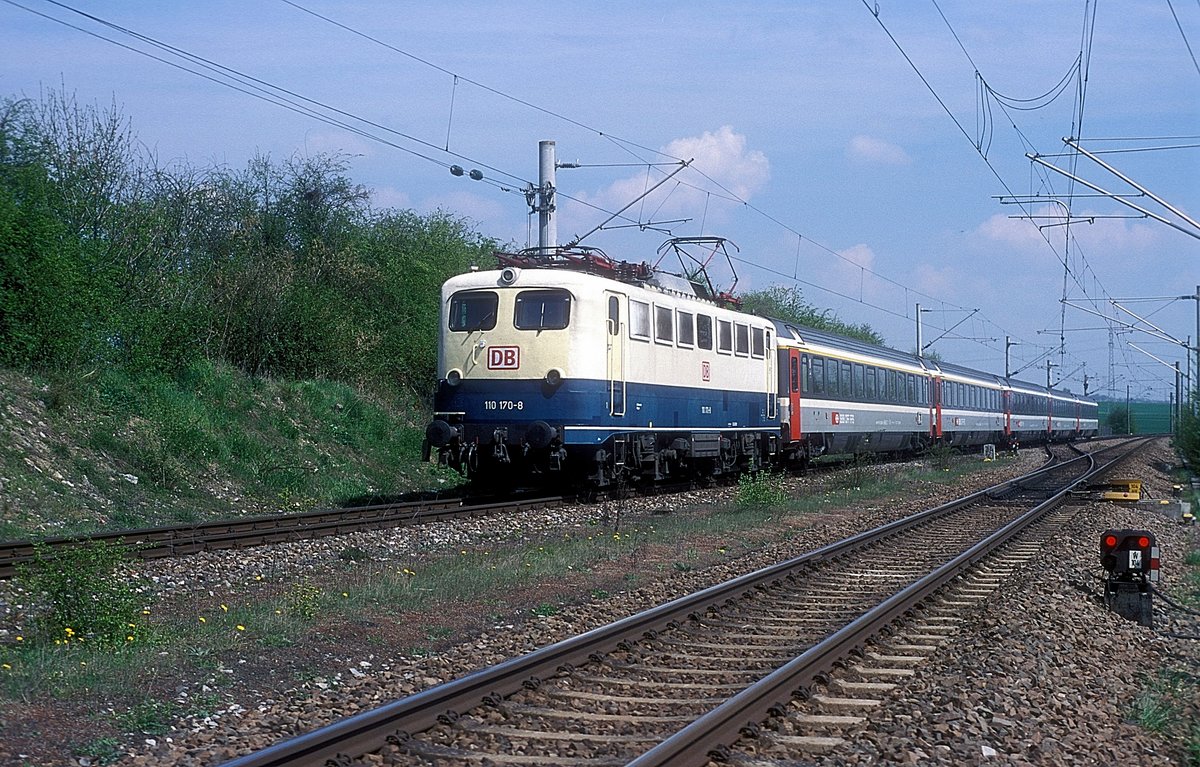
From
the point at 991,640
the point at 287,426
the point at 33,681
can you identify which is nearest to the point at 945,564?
the point at 991,640

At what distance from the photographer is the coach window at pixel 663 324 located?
20.6 m

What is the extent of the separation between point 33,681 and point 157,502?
1096 centimetres

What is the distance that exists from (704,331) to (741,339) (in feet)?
7.58

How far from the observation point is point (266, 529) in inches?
591

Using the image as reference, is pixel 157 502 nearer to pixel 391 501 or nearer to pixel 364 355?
pixel 391 501

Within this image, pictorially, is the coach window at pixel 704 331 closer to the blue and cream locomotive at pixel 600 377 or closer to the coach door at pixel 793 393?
the blue and cream locomotive at pixel 600 377

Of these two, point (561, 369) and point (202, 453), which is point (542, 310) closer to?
point (561, 369)

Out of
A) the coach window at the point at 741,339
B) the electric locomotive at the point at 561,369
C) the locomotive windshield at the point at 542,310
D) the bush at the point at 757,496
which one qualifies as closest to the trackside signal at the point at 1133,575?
the electric locomotive at the point at 561,369

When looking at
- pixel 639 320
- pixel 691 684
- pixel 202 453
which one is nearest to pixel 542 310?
pixel 639 320

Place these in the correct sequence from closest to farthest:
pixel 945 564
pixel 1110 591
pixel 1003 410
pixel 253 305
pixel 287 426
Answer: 1. pixel 1110 591
2. pixel 945 564
3. pixel 287 426
4. pixel 253 305
5. pixel 1003 410

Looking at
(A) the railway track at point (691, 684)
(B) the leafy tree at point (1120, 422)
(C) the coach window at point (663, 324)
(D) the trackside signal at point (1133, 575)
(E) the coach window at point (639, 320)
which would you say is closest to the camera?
(A) the railway track at point (691, 684)

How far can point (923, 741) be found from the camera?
6.55 metres

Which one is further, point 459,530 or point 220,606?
point 459,530

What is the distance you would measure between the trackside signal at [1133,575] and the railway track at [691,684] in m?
1.34
